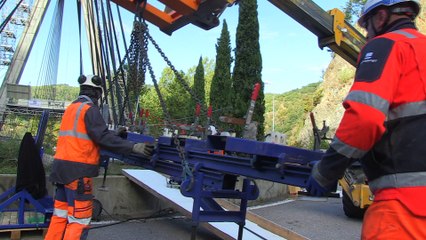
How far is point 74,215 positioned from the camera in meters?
4.57

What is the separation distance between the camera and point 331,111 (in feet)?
85.3

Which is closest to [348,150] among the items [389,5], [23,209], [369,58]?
[369,58]

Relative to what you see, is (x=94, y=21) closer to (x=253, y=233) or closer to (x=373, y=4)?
(x=253, y=233)

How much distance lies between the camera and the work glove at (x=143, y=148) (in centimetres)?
480

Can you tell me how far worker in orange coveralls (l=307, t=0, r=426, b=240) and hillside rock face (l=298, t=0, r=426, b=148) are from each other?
883 inches

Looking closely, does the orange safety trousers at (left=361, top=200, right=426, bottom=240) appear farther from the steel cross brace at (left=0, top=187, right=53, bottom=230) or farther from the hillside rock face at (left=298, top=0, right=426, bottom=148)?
the hillside rock face at (left=298, top=0, right=426, bottom=148)

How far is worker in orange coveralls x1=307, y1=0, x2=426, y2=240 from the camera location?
190 cm

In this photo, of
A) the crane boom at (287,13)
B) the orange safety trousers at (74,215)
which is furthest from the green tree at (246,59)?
the orange safety trousers at (74,215)

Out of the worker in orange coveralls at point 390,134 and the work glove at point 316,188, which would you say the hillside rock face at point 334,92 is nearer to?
the work glove at point 316,188

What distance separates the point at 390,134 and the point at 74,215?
11.8 ft

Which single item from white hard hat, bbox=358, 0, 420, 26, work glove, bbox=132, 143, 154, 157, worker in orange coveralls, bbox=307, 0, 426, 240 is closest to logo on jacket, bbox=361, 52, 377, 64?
worker in orange coveralls, bbox=307, 0, 426, 240

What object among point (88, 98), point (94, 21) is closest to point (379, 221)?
point (88, 98)

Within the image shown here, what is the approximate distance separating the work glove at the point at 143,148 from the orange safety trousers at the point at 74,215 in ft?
1.99

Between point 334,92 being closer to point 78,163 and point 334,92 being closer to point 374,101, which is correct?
point 78,163
